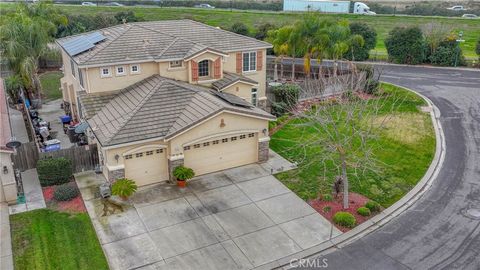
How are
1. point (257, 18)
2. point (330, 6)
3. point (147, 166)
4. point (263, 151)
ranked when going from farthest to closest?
1. point (330, 6)
2. point (257, 18)
3. point (263, 151)
4. point (147, 166)

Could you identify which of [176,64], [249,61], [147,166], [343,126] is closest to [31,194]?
[147,166]

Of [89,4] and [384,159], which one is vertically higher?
[89,4]

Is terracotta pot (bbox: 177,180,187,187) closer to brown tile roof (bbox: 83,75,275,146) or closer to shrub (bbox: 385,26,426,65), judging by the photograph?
brown tile roof (bbox: 83,75,275,146)

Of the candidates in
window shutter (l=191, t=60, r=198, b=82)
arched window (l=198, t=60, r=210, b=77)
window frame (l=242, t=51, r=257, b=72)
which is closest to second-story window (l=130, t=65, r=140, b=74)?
window shutter (l=191, t=60, r=198, b=82)

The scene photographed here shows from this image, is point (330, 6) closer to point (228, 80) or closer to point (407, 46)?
point (407, 46)

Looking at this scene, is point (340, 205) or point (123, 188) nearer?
point (123, 188)

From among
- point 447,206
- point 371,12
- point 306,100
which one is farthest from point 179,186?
point 371,12

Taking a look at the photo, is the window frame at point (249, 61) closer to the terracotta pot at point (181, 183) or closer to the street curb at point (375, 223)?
the terracotta pot at point (181, 183)

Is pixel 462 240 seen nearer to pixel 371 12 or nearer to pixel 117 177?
pixel 117 177
